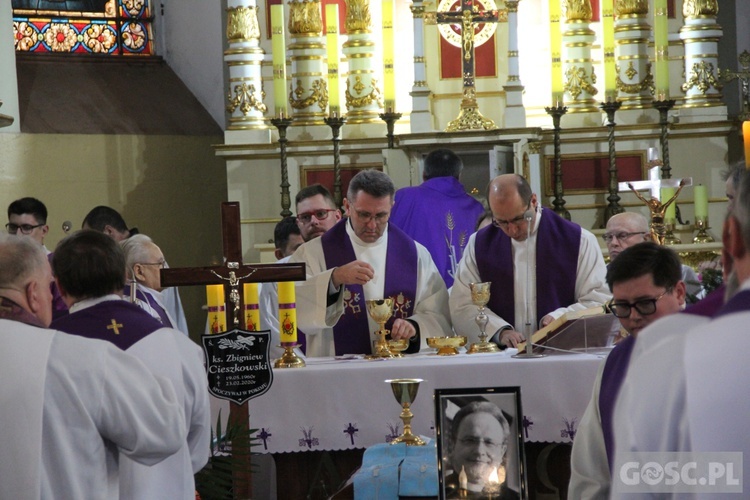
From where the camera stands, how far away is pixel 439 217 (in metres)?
7.80

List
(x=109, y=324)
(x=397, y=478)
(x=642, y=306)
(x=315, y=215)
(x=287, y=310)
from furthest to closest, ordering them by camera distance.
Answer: (x=315, y=215)
(x=287, y=310)
(x=397, y=478)
(x=109, y=324)
(x=642, y=306)

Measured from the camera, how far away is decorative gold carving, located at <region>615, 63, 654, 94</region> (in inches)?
394

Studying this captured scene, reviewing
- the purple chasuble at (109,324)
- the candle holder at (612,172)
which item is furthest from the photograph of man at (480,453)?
the candle holder at (612,172)

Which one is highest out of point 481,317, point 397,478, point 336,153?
point 336,153

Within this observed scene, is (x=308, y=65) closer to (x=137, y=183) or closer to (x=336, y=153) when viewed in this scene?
(x=336, y=153)

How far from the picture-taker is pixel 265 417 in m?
4.94

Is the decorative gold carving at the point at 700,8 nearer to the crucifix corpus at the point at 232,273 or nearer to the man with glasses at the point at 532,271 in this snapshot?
the man with glasses at the point at 532,271

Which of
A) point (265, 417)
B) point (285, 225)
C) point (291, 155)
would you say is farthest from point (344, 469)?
point (291, 155)

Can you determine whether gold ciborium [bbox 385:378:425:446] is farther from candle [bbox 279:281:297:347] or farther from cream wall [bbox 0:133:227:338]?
cream wall [bbox 0:133:227:338]

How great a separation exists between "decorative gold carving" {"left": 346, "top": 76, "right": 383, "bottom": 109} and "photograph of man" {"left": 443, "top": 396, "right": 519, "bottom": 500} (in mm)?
6108

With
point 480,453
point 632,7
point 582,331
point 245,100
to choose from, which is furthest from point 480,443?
point 632,7

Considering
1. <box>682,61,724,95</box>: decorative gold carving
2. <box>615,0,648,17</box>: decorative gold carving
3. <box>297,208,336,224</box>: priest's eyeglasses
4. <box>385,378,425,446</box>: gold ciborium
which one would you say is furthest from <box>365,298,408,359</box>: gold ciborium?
<box>615,0,648,17</box>: decorative gold carving

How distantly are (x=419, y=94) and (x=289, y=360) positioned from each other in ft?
17.1

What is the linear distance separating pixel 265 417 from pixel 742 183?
3.37 m
